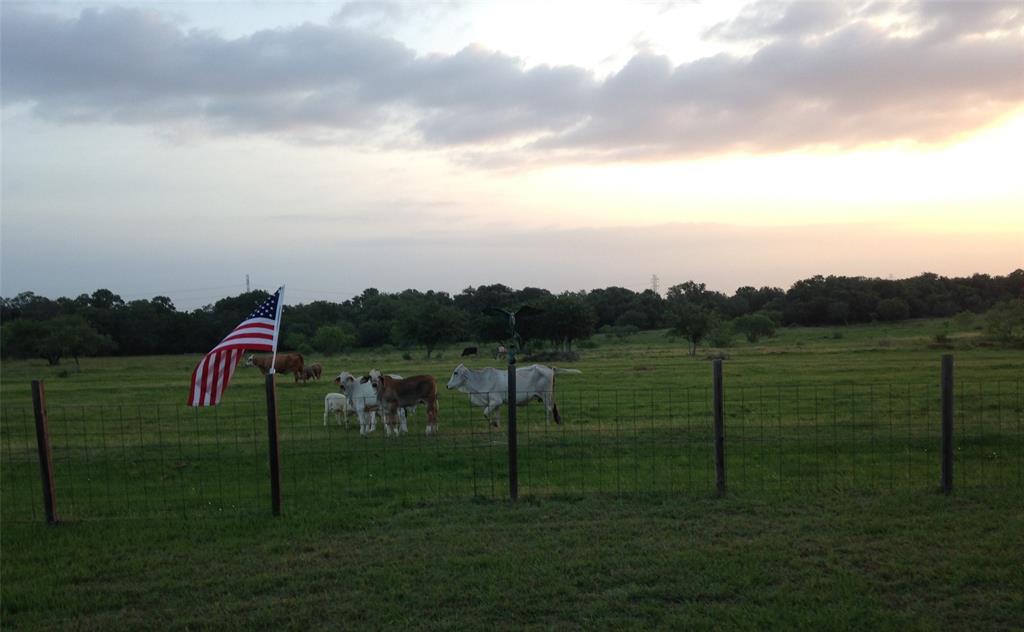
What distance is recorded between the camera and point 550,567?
6688mm

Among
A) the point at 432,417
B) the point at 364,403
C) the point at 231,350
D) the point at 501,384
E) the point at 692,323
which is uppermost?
the point at 231,350

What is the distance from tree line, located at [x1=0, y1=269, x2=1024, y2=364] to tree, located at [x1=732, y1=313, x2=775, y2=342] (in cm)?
11

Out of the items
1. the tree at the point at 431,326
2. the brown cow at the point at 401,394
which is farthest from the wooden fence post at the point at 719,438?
the tree at the point at 431,326

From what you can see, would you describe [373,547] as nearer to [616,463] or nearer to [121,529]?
[121,529]

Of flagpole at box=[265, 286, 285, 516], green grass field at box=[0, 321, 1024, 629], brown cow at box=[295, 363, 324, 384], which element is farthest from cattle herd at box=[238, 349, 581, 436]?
brown cow at box=[295, 363, 324, 384]

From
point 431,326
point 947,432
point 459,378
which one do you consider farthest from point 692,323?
point 947,432

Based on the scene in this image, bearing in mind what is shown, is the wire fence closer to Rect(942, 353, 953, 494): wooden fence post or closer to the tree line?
Rect(942, 353, 953, 494): wooden fence post

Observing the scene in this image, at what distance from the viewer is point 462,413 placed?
19.6 meters

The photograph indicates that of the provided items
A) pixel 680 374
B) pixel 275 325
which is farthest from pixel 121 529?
pixel 680 374

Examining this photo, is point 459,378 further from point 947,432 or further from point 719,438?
point 947,432

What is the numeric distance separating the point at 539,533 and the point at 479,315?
53.5 m

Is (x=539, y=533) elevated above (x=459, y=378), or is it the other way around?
(x=459, y=378)

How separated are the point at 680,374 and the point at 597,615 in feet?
77.0

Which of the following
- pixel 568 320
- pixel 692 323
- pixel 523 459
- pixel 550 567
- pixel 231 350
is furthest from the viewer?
pixel 568 320
